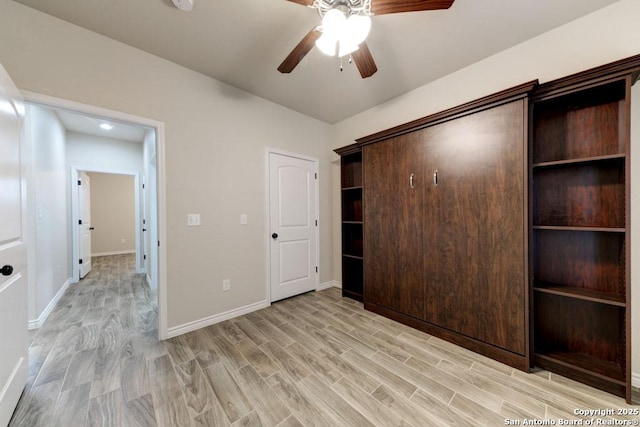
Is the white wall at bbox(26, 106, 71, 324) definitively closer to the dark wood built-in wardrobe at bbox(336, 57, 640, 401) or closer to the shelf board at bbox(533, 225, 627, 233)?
the dark wood built-in wardrobe at bbox(336, 57, 640, 401)

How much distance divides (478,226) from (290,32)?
7.09 feet

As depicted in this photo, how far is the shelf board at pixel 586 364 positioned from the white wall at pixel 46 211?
4609 millimetres

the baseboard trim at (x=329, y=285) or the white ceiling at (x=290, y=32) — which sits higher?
the white ceiling at (x=290, y=32)

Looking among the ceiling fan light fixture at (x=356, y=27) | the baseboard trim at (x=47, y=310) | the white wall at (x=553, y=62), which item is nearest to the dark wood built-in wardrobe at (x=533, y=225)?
the white wall at (x=553, y=62)

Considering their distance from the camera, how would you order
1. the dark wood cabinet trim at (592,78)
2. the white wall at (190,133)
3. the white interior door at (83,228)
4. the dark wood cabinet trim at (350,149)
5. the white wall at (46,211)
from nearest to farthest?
1. the dark wood cabinet trim at (592,78)
2. the white wall at (190,133)
3. the white wall at (46,211)
4. the dark wood cabinet trim at (350,149)
5. the white interior door at (83,228)

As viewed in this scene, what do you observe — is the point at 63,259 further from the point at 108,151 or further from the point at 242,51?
the point at 242,51

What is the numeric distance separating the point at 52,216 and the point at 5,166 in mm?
2715

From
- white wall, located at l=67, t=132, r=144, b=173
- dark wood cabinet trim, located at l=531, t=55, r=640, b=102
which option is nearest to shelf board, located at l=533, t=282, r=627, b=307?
dark wood cabinet trim, located at l=531, t=55, r=640, b=102

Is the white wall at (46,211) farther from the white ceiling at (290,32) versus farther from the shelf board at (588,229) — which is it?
the shelf board at (588,229)

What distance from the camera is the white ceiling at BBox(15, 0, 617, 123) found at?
5.30ft

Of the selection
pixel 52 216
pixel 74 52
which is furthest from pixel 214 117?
pixel 52 216

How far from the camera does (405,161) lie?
2.35 meters

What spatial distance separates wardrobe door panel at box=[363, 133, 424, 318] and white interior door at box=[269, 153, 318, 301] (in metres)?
0.93

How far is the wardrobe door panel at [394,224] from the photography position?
2.28 meters
